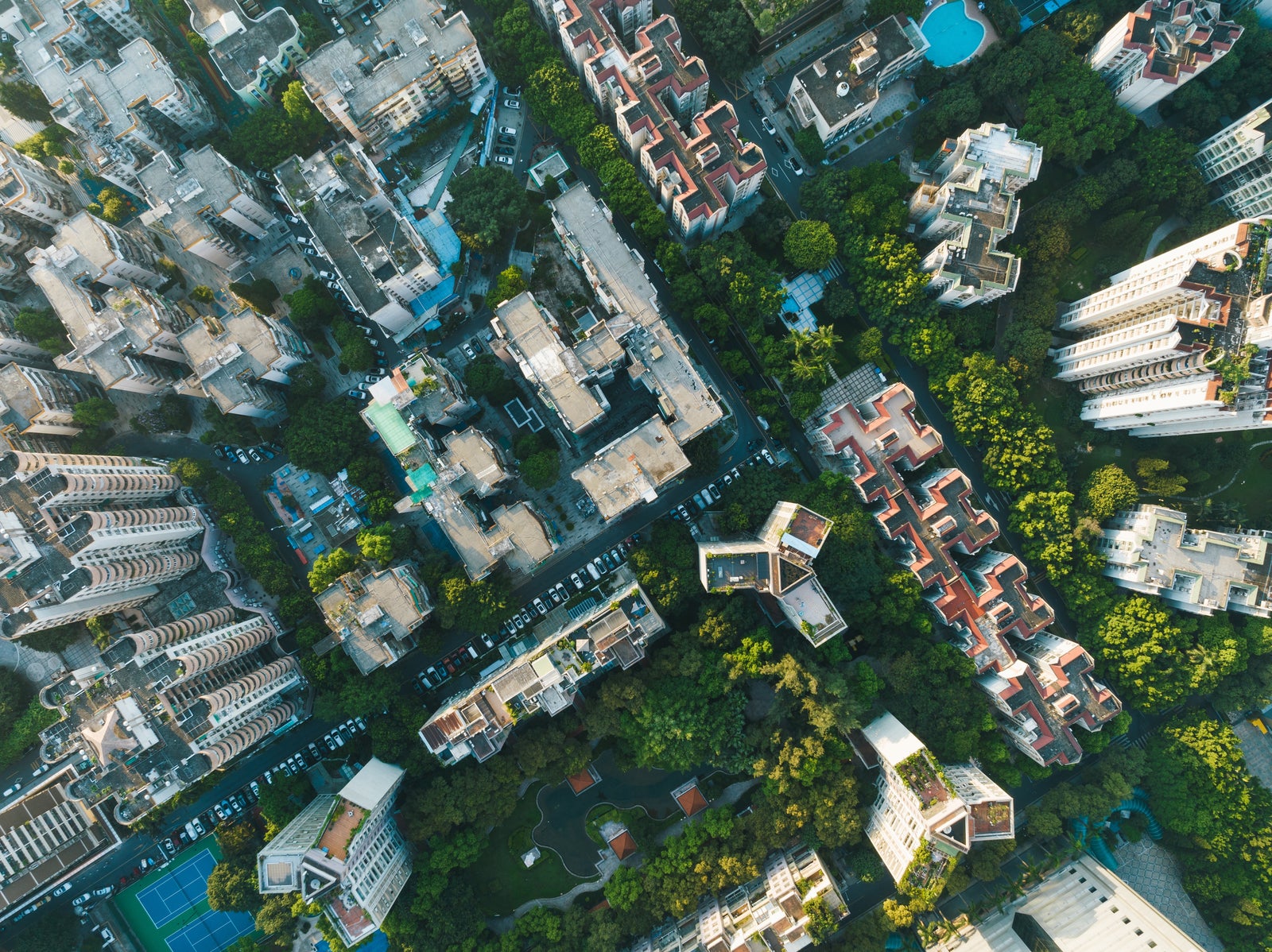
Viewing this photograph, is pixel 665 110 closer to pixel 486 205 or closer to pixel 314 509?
pixel 486 205

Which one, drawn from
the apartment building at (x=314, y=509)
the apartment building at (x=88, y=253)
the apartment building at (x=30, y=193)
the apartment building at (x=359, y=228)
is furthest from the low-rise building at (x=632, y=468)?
the apartment building at (x=30, y=193)

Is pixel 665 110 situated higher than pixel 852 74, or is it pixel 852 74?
pixel 665 110

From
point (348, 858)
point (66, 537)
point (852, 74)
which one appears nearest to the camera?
point (66, 537)

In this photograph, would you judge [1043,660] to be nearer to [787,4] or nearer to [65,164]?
[787,4]

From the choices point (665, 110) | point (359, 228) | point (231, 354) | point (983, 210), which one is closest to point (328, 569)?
point (231, 354)

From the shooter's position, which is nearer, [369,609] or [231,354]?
[369,609]

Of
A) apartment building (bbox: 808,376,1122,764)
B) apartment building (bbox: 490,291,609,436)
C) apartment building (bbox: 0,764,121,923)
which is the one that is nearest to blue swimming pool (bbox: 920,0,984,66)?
apartment building (bbox: 808,376,1122,764)

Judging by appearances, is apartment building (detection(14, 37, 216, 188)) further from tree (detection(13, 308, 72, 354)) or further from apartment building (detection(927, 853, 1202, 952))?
apartment building (detection(927, 853, 1202, 952))
